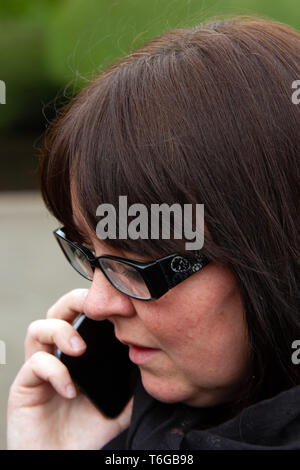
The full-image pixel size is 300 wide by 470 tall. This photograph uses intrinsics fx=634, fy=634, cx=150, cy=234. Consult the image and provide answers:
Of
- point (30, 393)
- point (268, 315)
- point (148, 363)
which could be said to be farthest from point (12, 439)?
point (268, 315)

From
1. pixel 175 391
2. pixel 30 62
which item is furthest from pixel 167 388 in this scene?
pixel 30 62

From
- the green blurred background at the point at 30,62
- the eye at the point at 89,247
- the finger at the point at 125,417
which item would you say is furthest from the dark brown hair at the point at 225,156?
the green blurred background at the point at 30,62

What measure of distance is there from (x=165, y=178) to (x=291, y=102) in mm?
317

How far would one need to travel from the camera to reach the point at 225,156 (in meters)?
1.31

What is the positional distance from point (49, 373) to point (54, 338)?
104 millimetres

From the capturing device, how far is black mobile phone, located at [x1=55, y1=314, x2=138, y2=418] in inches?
76.8

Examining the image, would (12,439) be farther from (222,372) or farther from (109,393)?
(222,372)

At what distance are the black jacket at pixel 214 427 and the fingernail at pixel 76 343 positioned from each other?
0.21 m

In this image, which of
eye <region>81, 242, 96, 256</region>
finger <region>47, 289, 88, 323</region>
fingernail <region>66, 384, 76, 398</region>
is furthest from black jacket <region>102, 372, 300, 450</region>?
eye <region>81, 242, 96, 256</region>

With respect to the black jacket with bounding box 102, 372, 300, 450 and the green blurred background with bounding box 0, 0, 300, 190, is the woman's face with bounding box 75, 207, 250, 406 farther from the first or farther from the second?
the green blurred background with bounding box 0, 0, 300, 190

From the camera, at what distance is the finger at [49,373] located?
Answer: 74.5 inches

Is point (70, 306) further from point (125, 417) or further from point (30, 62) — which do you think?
point (30, 62)

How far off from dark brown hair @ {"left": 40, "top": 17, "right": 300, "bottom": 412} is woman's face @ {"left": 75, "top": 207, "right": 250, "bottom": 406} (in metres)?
0.04

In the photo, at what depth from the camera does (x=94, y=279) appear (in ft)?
4.95
